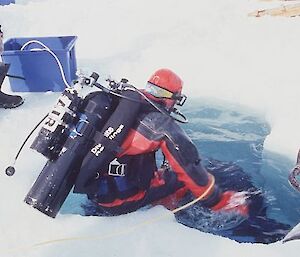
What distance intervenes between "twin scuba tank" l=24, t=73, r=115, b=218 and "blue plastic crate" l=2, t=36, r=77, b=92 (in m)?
2.07

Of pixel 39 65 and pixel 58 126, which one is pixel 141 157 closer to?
pixel 58 126

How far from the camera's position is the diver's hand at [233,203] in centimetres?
307

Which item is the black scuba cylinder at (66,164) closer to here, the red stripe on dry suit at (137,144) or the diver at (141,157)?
the diver at (141,157)

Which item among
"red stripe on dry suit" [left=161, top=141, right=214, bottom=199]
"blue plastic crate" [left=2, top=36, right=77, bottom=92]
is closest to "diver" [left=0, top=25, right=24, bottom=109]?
"blue plastic crate" [left=2, top=36, right=77, bottom=92]

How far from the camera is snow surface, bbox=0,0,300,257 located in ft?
8.14

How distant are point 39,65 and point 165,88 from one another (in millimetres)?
2257


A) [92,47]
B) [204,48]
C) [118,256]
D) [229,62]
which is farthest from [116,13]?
[118,256]

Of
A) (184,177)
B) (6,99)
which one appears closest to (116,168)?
(184,177)

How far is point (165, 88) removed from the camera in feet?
9.10

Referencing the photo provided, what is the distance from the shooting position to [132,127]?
2666 millimetres

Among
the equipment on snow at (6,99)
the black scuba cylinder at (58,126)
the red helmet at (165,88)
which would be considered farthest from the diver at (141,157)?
the equipment on snow at (6,99)

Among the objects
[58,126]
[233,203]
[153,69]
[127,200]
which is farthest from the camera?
[153,69]

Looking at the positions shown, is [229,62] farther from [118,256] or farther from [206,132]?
[118,256]

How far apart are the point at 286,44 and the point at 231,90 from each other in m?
1.37
